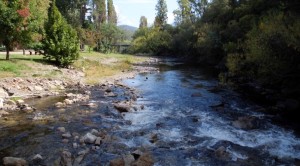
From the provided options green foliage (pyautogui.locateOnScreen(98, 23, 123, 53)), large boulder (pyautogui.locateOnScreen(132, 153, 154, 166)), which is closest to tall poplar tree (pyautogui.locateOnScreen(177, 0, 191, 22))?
green foliage (pyautogui.locateOnScreen(98, 23, 123, 53))

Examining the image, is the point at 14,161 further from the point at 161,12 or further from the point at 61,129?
the point at 161,12

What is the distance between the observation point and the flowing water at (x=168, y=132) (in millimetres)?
12609

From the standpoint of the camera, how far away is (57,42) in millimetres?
35281

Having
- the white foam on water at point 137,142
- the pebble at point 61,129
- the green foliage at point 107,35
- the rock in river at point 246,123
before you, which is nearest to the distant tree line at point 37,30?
the pebble at point 61,129

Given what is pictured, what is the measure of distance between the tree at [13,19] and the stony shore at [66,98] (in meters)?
6.01

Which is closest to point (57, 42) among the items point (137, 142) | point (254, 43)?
point (254, 43)

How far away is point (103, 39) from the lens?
290 feet

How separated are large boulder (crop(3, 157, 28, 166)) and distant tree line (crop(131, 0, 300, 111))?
50.4 ft

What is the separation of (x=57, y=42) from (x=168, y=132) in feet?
78.5

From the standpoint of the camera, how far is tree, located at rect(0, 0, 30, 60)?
28.4 metres

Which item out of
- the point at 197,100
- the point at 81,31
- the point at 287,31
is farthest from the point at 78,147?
the point at 81,31

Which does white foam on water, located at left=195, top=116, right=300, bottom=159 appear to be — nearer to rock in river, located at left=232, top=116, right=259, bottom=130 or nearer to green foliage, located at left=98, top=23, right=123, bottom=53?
rock in river, located at left=232, top=116, right=259, bottom=130

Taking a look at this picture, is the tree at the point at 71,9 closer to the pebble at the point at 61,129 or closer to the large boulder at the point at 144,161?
the pebble at the point at 61,129

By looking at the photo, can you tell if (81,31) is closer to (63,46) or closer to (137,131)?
(63,46)
